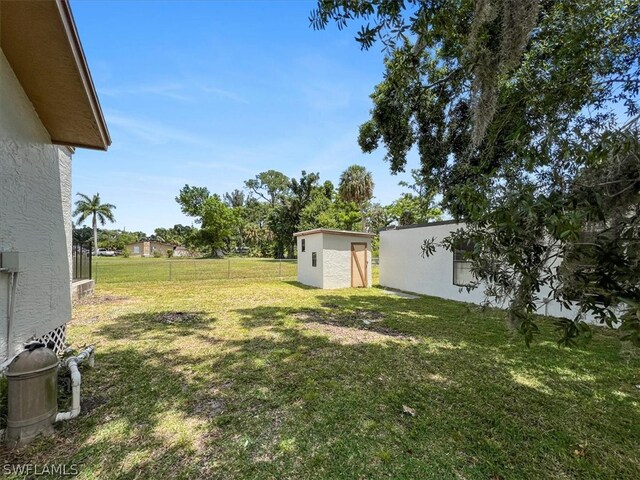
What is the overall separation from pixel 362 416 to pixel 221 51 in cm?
626

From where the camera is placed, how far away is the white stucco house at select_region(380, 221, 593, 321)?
8.80 meters

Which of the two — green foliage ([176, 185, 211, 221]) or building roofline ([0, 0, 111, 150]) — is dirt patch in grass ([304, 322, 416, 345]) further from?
green foliage ([176, 185, 211, 221])

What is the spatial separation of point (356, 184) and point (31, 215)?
20.8m

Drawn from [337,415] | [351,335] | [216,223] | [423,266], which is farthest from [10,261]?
[216,223]

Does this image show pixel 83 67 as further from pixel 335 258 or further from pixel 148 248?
pixel 148 248

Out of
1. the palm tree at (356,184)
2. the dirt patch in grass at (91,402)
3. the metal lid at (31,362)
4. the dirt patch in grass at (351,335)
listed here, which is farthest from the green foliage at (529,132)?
the palm tree at (356,184)

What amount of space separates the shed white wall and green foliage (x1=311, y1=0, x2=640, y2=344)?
522 cm

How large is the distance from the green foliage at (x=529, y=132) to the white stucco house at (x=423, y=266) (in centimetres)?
303

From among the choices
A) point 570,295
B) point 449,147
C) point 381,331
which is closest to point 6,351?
point 570,295

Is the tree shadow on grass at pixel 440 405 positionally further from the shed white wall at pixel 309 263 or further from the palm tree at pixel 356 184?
the palm tree at pixel 356 184

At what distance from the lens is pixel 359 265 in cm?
1205

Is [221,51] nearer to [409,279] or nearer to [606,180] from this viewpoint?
[606,180]

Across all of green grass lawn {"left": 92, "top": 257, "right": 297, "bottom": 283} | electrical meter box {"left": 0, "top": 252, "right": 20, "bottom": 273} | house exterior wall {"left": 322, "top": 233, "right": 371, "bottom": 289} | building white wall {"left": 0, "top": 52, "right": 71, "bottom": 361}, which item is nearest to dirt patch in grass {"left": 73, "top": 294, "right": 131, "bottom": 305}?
green grass lawn {"left": 92, "top": 257, "right": 297, "bottom": 283}

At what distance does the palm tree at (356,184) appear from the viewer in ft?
74.3
